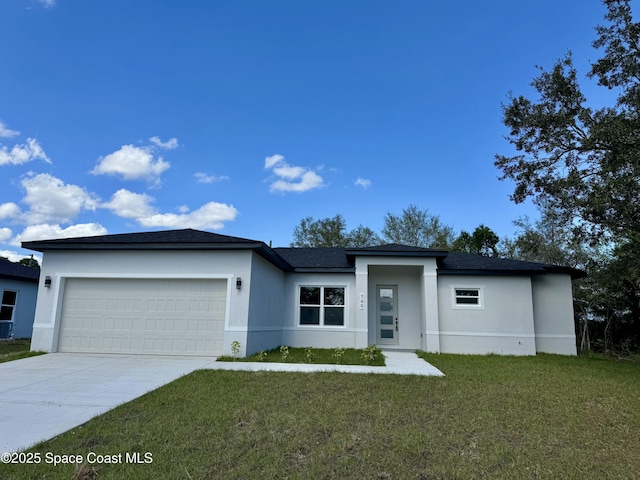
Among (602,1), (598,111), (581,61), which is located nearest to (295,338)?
(598,111)

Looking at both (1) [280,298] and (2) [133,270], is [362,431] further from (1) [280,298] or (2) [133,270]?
(1) [280,298]

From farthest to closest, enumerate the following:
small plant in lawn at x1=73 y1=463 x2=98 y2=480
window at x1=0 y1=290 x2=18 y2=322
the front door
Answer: window at x1=0 y1=290 x2=18 y2=322, the front door, small plant in lawn at x1=73 y1=463 x2=98 y2=480

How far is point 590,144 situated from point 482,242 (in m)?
19.6

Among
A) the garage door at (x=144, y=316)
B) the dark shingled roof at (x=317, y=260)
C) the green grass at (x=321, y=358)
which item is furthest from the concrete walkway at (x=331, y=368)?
the dark shingled roof at (x=317, y=260)

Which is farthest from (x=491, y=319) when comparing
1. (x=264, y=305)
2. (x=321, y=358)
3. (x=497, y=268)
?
(x=264, y=305)

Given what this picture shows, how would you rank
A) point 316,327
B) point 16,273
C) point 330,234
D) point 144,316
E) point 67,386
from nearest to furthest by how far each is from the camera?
point 67,386
point 144,316
point 316,327
point 16,273
point 330,234

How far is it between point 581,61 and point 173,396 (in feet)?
42.3

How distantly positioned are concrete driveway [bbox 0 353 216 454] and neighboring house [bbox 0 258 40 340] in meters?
8.63

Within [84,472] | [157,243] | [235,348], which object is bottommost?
[84,472]

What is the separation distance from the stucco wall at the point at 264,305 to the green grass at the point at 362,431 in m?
3.12

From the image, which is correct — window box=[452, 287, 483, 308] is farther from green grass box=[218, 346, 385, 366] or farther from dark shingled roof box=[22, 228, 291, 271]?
dark shingled roof box=[22, 228, 291, 271]

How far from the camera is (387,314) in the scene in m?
14.0

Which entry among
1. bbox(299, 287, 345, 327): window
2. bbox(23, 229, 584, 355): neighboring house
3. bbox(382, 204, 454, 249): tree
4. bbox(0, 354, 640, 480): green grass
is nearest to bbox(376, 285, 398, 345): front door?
bbox(23, 229, 584, 355): neighboring house

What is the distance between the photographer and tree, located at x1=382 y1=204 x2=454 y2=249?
3142 centimetres
